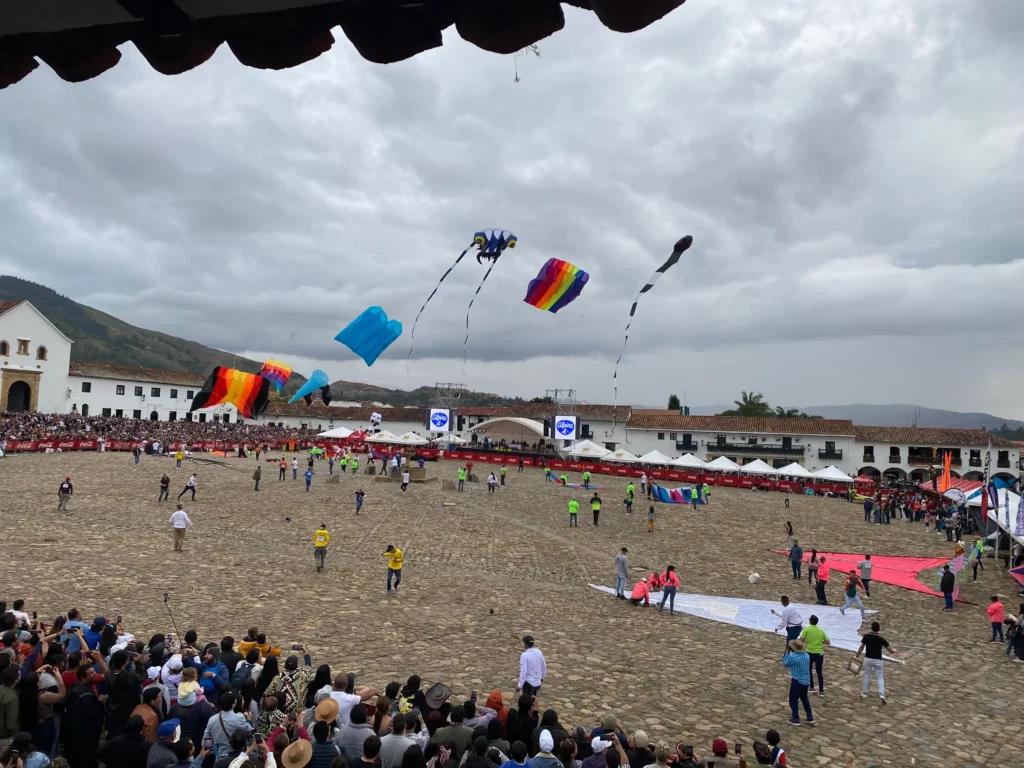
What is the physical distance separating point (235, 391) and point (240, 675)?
103ft

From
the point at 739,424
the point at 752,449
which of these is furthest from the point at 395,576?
the point at 739,424

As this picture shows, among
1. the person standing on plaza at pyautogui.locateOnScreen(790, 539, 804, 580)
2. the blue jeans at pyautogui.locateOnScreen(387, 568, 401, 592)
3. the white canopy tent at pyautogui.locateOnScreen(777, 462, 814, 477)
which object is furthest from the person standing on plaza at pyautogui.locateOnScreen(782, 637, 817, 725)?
the white canopy tent at pyautogui.locateOnScreen(777, 462, 814, 477)

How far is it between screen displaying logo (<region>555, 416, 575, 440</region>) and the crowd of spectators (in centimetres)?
4268

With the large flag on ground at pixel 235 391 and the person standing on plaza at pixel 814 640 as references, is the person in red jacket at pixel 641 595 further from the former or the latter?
the large flag on ground at pixel 235 391

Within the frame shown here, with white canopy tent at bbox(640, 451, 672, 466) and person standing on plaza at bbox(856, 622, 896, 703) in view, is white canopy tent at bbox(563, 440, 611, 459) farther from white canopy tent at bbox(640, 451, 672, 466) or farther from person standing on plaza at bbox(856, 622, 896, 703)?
person standing on plaza at bbox(856, 622, 896, 703)

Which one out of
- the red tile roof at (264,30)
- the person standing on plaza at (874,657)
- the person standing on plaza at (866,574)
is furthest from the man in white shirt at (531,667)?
the person standing on plaza at (866,574)

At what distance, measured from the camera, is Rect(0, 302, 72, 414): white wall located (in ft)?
175

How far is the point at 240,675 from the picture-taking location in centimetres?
670

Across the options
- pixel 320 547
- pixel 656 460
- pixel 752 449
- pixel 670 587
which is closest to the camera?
pixel 670 587

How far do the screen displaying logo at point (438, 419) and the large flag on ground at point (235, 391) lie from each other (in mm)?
17738

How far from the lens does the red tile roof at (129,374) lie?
60247mm

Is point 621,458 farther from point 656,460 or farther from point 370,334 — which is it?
point 370,334

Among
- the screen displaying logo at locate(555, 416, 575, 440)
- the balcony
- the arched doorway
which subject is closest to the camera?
the screen displaying logo at locate(555, 416, 575, 440)

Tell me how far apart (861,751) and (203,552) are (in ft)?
48.3
